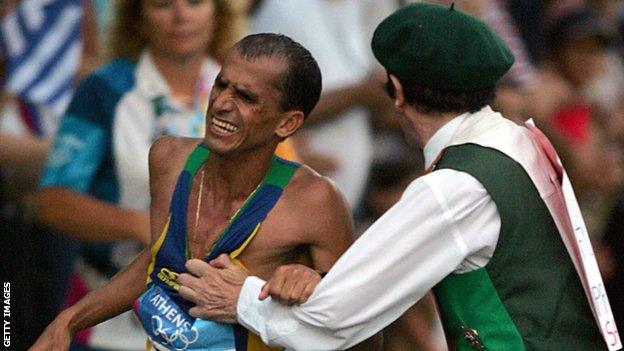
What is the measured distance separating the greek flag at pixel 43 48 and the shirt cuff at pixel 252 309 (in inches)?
119

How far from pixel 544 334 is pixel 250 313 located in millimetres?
816

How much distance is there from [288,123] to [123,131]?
62.9 inches

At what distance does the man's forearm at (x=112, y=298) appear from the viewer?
524 centimetres

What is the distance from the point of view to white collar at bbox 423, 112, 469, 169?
16.4ft

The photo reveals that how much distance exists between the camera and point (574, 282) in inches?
195

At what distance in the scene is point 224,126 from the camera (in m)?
5.02

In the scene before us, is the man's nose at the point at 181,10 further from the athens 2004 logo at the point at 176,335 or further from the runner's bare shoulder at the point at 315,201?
the athens 2004 logo at the point at 176,335

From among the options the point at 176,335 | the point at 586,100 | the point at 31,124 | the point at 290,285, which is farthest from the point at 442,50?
the point at 586,100

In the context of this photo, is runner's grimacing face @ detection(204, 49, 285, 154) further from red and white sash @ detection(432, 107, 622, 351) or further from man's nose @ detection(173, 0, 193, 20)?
man's nose @ detection(173, 0, 193, 20)

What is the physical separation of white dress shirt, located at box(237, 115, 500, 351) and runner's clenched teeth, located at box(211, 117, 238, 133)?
1.68ft

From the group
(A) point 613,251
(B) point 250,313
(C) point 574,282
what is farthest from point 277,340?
(A) point 613,251

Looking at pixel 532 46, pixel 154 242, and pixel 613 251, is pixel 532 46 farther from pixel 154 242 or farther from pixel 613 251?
pixel 154 242

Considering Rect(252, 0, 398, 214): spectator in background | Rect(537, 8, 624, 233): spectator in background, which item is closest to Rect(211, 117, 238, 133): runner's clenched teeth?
Rect(252, 0, 398, 214): spectator in background

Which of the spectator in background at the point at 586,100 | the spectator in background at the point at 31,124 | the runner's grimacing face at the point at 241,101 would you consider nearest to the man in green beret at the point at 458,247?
the runner's grimacing face at the point at 241,101
